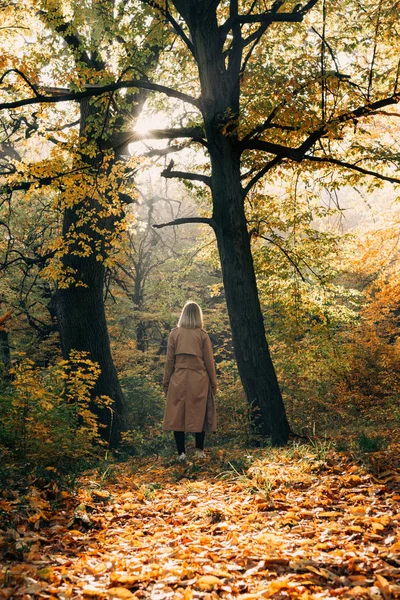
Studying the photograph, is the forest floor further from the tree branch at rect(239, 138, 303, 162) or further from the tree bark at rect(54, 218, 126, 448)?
the tree branch at rect(239, 138, 303, 162)

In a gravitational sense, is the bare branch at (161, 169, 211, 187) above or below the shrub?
above

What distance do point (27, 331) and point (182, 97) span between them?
33.4ft

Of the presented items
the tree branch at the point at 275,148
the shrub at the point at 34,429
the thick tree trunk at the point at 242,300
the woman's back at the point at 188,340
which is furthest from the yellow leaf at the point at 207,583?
the tree branch at the point at 275,148

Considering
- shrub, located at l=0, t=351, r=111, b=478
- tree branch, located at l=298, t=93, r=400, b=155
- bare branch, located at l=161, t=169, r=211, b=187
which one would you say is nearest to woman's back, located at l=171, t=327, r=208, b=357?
shrub, located at l=0, t=351, r=111, b=478

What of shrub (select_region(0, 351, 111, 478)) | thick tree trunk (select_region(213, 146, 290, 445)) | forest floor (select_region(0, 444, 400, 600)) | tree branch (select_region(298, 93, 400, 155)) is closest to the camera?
forest floor (select_region(0, 444, 400, 600))

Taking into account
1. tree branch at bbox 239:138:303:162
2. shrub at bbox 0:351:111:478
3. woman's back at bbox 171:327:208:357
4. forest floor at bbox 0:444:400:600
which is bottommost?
forest floor at bbox 0:444:400:600

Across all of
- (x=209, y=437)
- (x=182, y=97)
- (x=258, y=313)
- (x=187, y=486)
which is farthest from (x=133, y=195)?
(x=187, y=486)

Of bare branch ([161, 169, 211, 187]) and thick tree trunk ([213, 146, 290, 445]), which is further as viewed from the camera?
bare branch ([161, 169, 211, 187])

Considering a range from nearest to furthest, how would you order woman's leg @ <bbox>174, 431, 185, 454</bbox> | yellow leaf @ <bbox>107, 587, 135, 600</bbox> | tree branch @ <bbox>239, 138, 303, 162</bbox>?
yellow leaf @ <bbox>107, 587, 135, 600</bbox> < woman's leg @ <bbox>174, 431, 185, 454</bbox> < tree branch @ <bbox>239, 138, 303, 162</bbox>

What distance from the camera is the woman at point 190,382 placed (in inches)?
266

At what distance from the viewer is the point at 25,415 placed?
17.2ft

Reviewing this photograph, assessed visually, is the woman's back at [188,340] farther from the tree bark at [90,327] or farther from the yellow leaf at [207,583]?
the yellow leaf at [207,583]

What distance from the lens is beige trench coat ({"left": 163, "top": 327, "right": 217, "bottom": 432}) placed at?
6.76 m

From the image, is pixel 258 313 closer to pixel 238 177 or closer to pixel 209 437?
pixel 238 177
